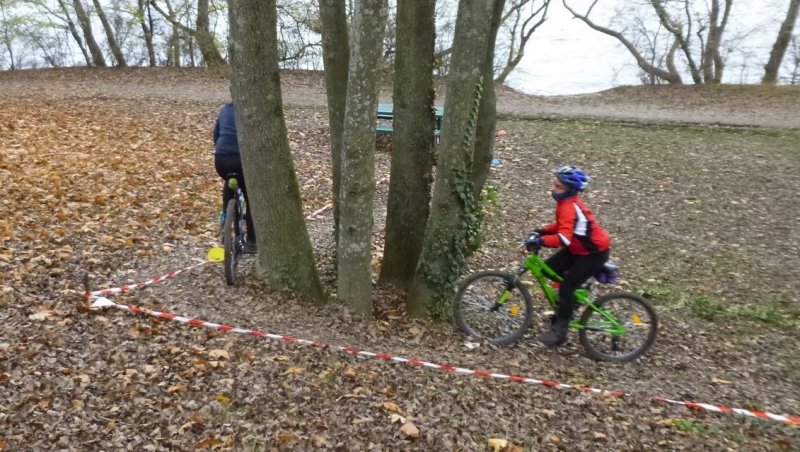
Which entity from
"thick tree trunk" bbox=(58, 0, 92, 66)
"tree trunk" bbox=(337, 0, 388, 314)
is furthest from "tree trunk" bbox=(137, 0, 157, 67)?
"tree trunk" bbox=(337, 0, 388, 314)

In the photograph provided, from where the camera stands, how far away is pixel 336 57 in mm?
5816

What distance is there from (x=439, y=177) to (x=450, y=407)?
6.94ft

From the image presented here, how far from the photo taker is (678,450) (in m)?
4.27

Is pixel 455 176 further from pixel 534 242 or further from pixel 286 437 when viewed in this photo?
pixel 286 437

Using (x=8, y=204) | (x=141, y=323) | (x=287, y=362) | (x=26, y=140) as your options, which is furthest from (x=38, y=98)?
(x=287, y=362)

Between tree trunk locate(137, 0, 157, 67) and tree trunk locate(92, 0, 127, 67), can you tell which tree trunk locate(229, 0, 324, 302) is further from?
tree trunk locate(137, 0, 157, 67)

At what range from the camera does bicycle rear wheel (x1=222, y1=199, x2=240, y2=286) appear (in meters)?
5.96

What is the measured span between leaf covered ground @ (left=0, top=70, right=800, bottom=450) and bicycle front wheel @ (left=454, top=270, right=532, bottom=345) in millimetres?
184

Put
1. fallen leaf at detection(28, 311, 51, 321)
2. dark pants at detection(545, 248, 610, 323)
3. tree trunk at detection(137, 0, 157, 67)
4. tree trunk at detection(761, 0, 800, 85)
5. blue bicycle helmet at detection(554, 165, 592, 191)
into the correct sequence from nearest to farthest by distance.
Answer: fallen leaf at detection(28, 311, 51, 321)
blue bicycle helmet at detection(554, 165, 592, 191)
dark pants at detection(545, 248, 610, 323)
tree trunk at detection(761, 0, 800, 85)
tree trunk at detection(137, 0, 157, 67)

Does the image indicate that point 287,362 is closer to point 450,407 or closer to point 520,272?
point 450,407

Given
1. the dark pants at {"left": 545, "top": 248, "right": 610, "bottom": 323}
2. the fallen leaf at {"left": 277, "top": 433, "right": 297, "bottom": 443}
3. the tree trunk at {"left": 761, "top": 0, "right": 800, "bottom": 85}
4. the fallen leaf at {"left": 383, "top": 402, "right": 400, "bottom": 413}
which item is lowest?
the fallen leaf at {"left": 383, "top": 402, "right": 400, "bottom": 413}

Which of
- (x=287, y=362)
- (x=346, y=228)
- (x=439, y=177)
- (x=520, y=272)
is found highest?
(x=439, y=177)

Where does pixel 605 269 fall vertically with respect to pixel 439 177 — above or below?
below

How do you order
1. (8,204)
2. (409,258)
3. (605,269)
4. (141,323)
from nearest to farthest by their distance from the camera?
(141,323) → (605,269) → (409,258) → (8,204)
